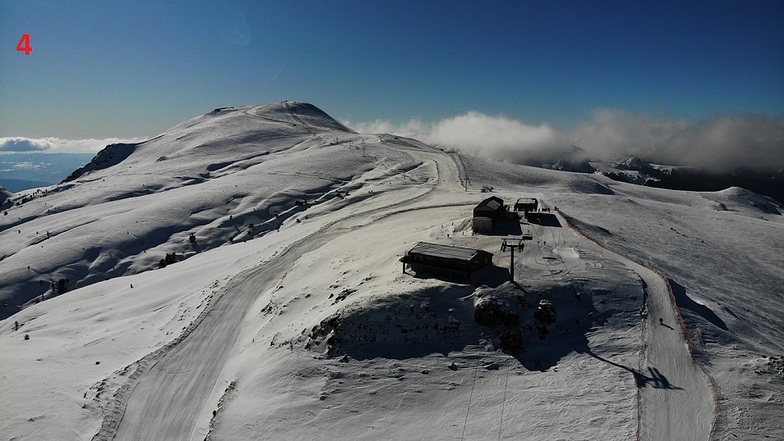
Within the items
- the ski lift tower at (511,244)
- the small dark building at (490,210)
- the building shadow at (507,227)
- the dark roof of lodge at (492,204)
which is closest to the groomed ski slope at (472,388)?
the ski lift tower at (511,244)

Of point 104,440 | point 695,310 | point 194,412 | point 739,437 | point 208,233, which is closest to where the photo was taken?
point 739,437

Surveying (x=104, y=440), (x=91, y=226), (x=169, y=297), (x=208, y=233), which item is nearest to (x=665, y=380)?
(x=104, y=440)

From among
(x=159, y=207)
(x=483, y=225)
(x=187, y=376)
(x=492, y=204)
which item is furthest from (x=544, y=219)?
(x=159, y=207)

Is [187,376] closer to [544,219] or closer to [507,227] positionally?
[507,227]

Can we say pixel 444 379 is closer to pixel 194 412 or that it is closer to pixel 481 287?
pixel 481 287

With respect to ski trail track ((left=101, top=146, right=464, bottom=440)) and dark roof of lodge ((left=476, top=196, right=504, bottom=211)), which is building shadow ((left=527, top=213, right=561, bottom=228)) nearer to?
dark roof of lodge ((left=476, top=196, right=504, bottom=211))

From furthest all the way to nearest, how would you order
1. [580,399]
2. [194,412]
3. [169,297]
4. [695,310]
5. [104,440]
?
[169,297], [695,310], [194,412], [104,440], [580,399]

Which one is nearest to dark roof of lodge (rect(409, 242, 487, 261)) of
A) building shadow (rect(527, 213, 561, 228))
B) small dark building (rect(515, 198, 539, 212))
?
building shadow (rect(527, 213, 561, 228))
